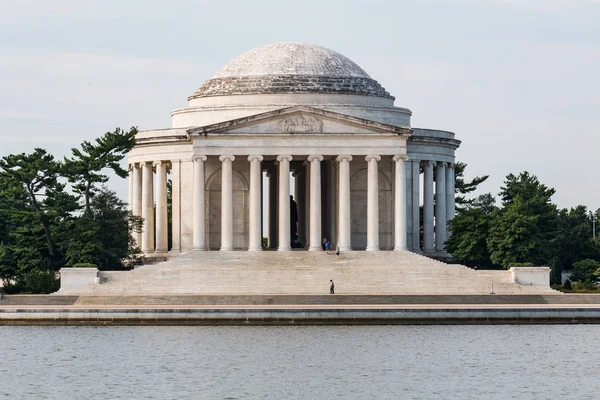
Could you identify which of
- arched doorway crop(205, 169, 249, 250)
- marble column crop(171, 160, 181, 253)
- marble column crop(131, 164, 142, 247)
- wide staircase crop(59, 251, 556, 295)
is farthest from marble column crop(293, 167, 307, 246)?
wide staircase crop(59, 251, 556, 295)

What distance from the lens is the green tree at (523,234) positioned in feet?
419

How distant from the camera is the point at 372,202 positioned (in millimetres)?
127438

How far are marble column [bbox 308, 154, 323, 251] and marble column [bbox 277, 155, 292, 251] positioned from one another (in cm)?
176

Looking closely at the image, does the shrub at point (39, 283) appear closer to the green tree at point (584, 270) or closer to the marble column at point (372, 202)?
the marble column at point (372, 202)

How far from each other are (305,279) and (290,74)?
927 inches

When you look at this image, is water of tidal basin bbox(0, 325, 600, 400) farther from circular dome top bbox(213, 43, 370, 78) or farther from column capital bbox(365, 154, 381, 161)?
circular dome top bbox(213, 43, 370, 78)

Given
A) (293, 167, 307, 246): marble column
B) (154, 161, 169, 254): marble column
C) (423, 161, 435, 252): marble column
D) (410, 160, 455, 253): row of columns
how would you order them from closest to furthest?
(410, 160, 455, 253): row of columns → (154, 161, 169, 254): marble column → (423, 161, 435, 252): marble column → (293, 167, 307, 246): marble column

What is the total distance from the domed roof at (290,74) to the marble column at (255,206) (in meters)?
8.09

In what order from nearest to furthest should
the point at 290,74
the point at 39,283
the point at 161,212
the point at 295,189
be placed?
the point at 39,283
the point at 290,74
the point at 161,212
the point at 295,189

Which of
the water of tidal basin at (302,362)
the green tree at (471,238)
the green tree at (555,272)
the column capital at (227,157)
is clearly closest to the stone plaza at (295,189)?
the column capital at (227,157)

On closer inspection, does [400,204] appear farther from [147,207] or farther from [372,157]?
[147,207]

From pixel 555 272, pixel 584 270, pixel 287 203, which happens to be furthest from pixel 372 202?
pixel 584 270

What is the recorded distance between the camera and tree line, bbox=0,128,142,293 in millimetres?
124625

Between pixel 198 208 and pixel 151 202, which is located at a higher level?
pixel 151 202
